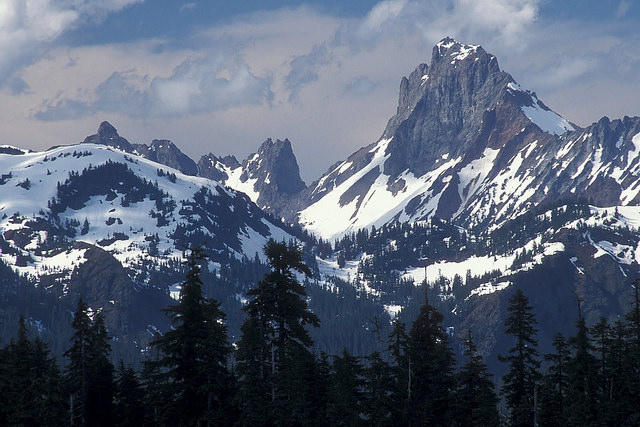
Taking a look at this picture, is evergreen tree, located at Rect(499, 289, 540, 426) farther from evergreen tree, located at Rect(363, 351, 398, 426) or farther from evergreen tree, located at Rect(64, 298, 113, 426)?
evergreen tree, located at Rect(64, 298, 113, 426)

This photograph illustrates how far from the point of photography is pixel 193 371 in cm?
7100

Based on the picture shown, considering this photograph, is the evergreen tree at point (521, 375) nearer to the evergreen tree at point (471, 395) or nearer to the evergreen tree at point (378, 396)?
the evergreen tree at point (471, 395)

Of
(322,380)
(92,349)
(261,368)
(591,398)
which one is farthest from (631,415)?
(92,349)

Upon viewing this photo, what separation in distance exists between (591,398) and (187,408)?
37358mm

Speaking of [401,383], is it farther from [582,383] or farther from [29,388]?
[29,388]

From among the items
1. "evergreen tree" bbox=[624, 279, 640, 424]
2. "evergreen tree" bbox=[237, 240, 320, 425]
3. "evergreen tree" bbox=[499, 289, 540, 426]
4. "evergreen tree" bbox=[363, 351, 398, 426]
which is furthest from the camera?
"evergreen tree" bbox=[624, 279, 640, 424]

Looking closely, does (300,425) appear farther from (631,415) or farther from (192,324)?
(631,415)

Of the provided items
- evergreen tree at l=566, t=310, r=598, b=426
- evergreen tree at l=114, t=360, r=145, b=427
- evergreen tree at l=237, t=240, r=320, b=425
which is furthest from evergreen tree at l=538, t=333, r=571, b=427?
evergreen tree at l=114, t=360, r=145, b=427

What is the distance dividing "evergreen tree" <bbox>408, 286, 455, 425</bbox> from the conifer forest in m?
0.10

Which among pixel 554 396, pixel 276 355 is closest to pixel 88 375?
pixel 276 355

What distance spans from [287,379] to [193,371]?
7604mm

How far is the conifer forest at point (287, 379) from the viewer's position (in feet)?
232

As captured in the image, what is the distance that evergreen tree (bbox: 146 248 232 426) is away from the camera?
6975cm

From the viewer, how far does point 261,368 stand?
73562 millimetres
